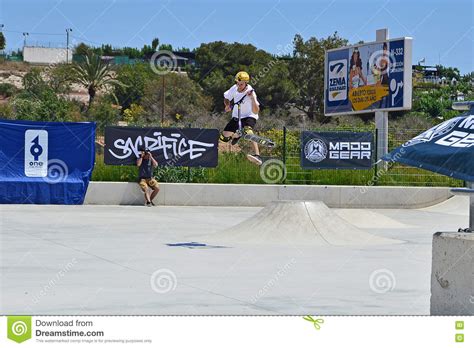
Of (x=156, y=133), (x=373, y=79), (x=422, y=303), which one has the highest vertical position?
(x=373, y=79)

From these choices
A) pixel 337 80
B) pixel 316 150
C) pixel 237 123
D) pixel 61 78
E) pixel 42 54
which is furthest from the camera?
pixel 42 54

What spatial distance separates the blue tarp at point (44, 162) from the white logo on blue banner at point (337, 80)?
38.0 feet

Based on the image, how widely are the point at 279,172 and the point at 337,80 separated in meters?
8.45

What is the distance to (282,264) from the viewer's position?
12453 millimetres

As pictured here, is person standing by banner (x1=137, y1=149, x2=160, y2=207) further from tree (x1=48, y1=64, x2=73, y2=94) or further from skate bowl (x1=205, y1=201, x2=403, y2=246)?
tree (x1=48, y1=64, x2=73, y2=94)

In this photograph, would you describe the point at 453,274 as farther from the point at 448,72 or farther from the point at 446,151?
the point at 448,72

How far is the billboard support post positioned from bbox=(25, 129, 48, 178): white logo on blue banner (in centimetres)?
962

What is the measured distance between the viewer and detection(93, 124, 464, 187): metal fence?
2542cm

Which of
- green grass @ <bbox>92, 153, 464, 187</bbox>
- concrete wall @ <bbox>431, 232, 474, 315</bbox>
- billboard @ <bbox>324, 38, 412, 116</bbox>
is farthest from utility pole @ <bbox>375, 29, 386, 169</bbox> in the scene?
concrete wall @ <bbox>431, 232, 474, 315</bbox>

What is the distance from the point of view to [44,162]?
24.0 metres

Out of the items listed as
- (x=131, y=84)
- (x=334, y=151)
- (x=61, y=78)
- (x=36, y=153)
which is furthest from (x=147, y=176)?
(x=61, y=78)

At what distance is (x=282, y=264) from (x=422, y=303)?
3.26 meters
